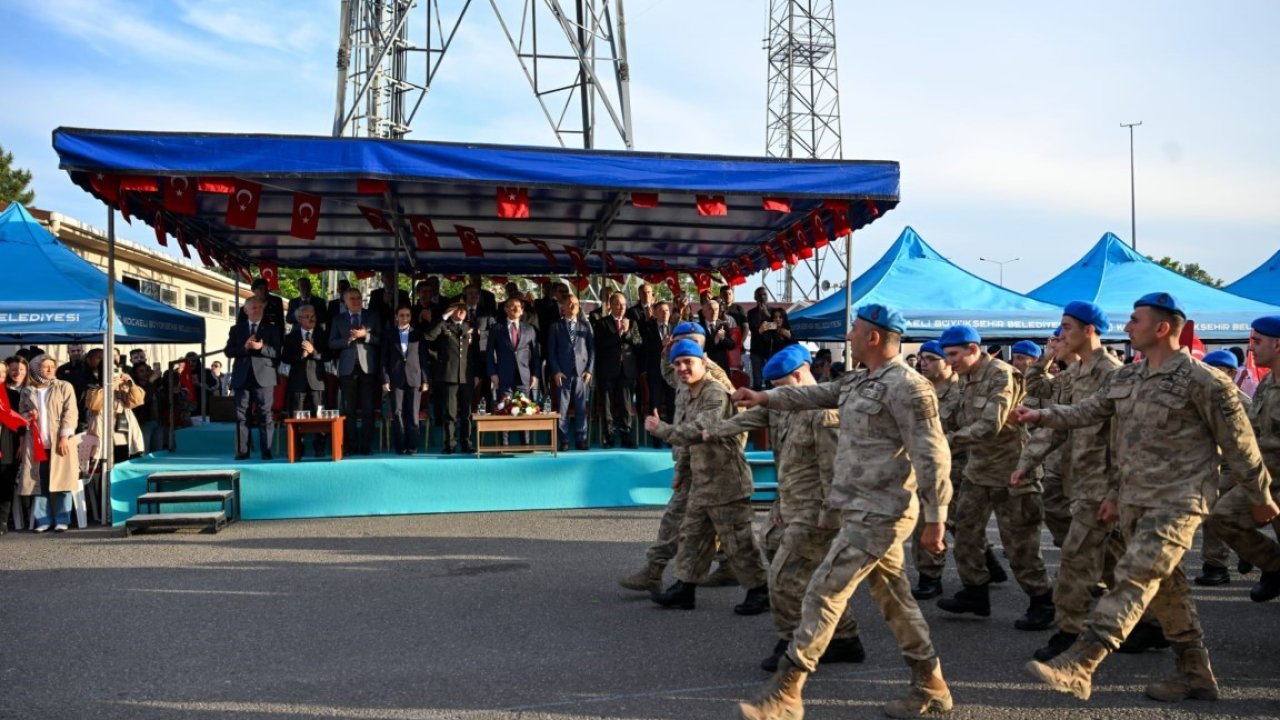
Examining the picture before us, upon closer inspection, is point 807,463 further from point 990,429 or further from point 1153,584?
point 1153,584

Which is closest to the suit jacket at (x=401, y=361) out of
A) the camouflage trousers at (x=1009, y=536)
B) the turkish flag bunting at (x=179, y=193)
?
the turkish flag bunting at (x=179, y=193)

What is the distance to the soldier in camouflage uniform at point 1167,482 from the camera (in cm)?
484

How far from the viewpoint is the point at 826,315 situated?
15445 millimetres

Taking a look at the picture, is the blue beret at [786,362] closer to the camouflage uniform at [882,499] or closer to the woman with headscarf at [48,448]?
the camouflage uniform at [882,499]

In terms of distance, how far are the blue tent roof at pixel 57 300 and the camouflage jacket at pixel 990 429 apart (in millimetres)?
9149

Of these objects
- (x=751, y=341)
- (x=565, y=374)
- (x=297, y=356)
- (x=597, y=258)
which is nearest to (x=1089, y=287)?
(x=751, y=341)

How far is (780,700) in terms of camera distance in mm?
4523

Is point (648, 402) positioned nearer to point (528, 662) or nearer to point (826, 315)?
point (826, 315)

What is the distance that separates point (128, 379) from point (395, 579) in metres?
5.50

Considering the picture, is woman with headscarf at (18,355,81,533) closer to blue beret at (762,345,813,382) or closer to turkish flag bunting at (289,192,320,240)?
turkish flag bunting at (289,192,320,240)

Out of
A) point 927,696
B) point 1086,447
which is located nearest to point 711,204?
point 1086,447

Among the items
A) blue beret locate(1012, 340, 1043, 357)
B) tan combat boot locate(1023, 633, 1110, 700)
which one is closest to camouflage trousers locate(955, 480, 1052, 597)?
tan combat boot locate(1023, 633, 1110, 700)

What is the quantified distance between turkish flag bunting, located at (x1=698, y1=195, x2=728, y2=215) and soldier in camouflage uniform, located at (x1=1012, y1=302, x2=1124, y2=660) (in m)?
5.03

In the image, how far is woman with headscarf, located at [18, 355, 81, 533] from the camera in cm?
1035
